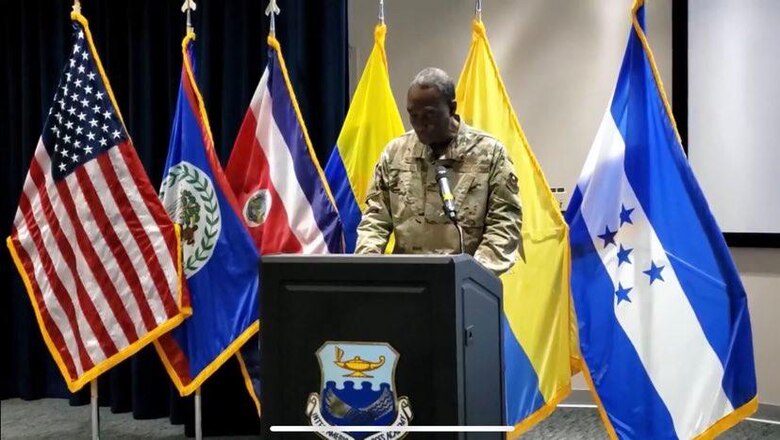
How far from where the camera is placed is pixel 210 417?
3.38 m

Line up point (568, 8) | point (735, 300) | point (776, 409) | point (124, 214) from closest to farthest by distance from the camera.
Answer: point (735, 300)
point (124, 214)
point (776, 409)
point (568, 8)

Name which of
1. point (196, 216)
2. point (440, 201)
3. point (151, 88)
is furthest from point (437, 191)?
point (151, 88)

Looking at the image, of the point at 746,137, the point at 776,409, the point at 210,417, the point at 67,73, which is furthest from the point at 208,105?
the point at 776,409

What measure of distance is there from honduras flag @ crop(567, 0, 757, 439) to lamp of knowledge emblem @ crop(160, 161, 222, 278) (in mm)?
1442

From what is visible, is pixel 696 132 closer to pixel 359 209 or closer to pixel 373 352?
pixel 359 209

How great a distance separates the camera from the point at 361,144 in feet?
9.83

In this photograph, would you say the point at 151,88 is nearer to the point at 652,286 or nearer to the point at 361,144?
the point at 361,144

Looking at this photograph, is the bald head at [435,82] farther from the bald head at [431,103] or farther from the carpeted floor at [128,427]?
the carpeted floor at [128,427]

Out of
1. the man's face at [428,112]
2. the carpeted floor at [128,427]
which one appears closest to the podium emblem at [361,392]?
the man's face at [428,112]

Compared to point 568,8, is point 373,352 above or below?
below

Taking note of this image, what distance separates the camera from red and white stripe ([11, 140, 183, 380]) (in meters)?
2.88

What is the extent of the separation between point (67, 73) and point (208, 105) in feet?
2.13

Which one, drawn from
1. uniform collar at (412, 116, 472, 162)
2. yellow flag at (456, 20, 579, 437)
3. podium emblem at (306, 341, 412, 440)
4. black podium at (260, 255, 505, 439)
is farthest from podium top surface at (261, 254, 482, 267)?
yellow flag at (456, 20, 579, 437)

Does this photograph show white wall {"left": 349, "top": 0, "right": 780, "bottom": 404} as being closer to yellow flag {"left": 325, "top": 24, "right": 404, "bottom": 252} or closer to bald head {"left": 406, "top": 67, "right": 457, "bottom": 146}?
yellow flag {"left": 325, "top": 24, "right": 404, "bottom": 252}
